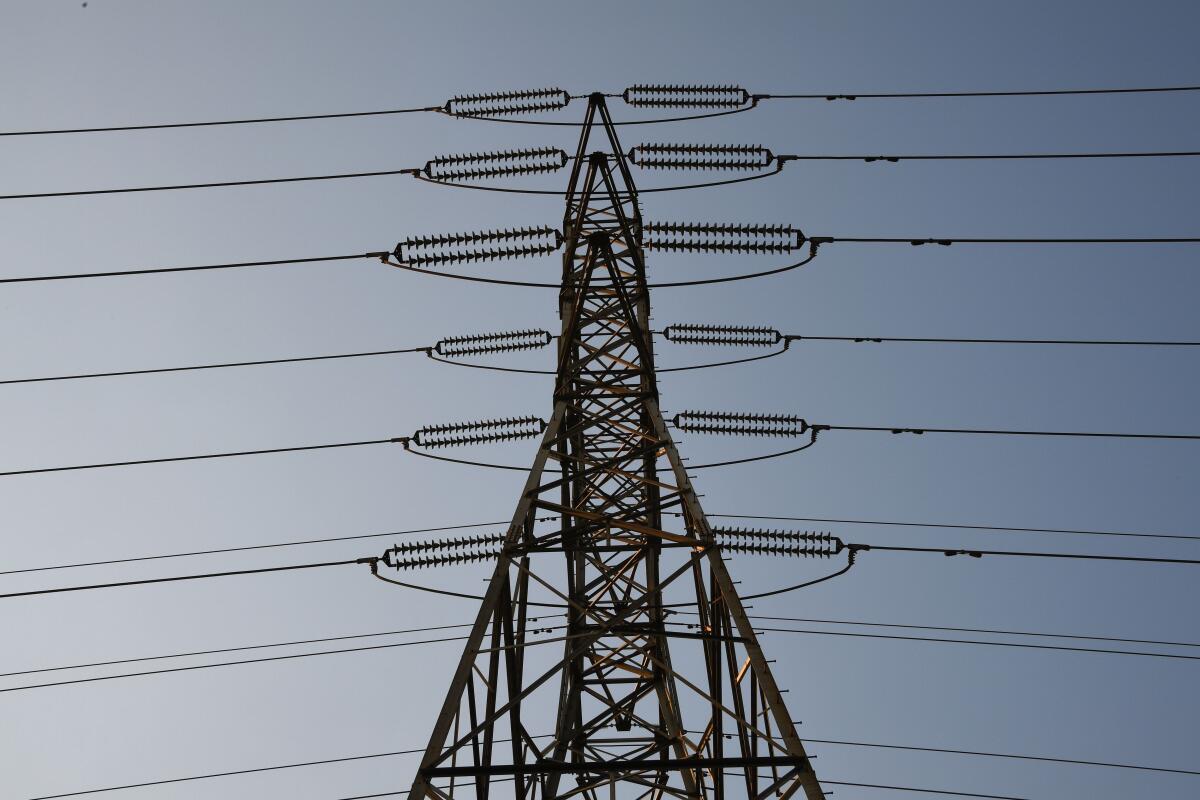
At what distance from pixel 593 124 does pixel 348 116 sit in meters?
→ 4.47

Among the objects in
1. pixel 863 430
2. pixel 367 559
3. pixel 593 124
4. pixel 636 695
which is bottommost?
pixel 636 695

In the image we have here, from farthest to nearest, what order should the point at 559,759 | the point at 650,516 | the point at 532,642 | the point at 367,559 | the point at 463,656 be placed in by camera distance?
the point at 367,559
the point at 650,516
the point at 559,759
the point at 532,642
the point at 463,656

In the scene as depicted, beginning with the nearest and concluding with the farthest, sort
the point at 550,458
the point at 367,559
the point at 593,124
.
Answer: the point at 550,458 < the point at 367,559 < the point at 593,124

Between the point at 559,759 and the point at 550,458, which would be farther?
the point at 550,458

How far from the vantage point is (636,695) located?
12.7 meters

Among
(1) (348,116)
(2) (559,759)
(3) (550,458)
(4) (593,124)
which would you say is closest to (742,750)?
(2) (559,759)

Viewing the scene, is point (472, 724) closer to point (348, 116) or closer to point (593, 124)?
point (593, 124)

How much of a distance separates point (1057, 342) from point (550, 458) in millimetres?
7682

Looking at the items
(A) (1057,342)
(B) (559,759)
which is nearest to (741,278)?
(A) (1057,342)

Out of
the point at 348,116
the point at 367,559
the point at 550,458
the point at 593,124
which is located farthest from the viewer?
the point at 348,116

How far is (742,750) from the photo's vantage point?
1014 centimetres

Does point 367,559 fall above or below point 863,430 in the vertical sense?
below

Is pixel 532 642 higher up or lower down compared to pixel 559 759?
higher up

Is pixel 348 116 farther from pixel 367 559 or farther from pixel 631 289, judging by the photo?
pixel 367 559
